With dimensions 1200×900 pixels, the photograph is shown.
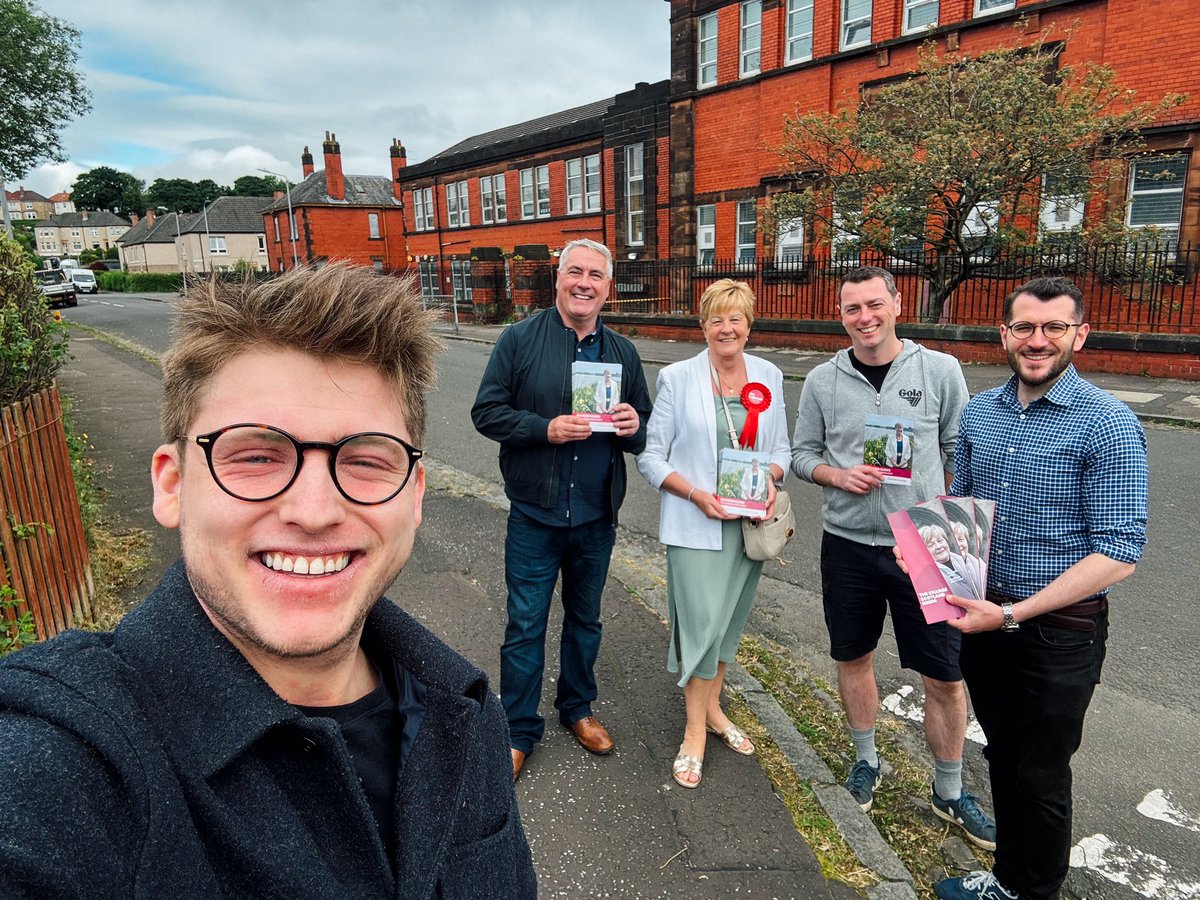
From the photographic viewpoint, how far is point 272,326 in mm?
1229

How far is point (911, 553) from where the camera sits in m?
2.70

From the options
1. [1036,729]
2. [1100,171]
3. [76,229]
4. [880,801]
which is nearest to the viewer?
[1036,729]

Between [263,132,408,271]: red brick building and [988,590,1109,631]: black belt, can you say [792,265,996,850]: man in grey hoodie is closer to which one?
[988,590,1109,631]: black belt

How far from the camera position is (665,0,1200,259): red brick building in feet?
48.6

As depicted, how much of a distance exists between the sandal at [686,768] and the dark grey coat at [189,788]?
2.11m

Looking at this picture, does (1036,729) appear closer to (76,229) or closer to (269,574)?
(269,574)

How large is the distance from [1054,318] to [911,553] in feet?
3.07

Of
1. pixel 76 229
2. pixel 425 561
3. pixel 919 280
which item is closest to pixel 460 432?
pixel 425 561

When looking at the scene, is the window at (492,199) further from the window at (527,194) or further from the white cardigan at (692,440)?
the white cardigan at (692,440)

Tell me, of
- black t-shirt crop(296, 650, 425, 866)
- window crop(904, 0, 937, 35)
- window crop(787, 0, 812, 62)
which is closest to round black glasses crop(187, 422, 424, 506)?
black t-shirt crop(296, 650, 425, 866)

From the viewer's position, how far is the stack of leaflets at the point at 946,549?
257 cm

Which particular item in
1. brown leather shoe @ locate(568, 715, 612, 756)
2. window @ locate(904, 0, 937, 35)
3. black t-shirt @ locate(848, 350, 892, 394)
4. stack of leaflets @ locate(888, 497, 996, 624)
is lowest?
brown leather shoe @ locate(568, 715, 612, 756)

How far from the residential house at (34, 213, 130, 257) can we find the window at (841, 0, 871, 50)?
134 metres

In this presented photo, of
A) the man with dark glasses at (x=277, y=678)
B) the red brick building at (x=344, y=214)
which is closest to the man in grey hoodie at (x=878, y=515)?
the man with dark glasses at (x=277, y=678)
